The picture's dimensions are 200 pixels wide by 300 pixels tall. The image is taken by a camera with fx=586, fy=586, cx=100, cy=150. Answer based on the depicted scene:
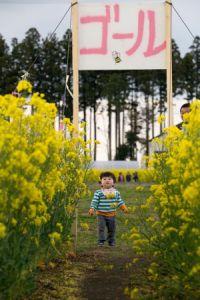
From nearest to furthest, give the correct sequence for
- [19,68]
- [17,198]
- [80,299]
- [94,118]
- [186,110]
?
[17,198]
[80,299]
[186,110]
[19,68]
[94,118]

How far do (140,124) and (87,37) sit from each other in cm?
4455

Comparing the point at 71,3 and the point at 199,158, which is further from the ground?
the point at 71,3

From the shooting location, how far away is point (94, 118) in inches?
1930

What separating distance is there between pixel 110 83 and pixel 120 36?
41853 millimetres

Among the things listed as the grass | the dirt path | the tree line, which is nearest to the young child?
the grass

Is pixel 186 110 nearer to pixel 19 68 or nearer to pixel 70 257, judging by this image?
pixel 70 257

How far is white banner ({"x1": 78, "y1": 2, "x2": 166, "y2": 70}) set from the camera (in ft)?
23.0

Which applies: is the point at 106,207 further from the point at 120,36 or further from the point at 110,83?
the point at 110,83

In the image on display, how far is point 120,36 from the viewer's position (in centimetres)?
702

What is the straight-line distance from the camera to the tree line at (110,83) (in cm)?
4616

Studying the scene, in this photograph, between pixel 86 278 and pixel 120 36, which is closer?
Answer: pixel 86 278

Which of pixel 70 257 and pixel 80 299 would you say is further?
pixel 70 257

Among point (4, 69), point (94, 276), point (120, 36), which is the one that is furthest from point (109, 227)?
point (4, 69)

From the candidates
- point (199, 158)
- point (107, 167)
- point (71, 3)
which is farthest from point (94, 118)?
point (199, 158)
